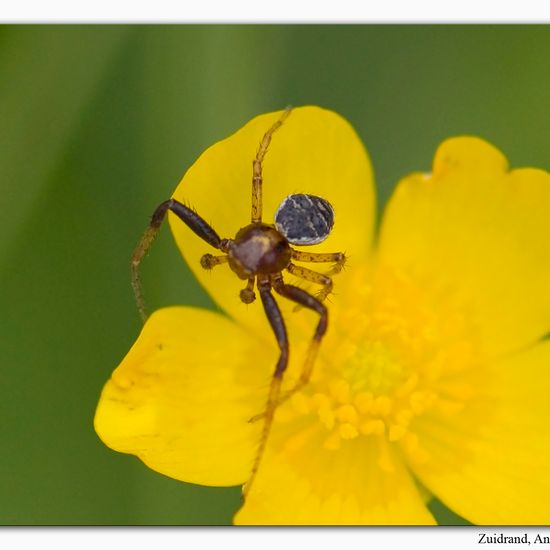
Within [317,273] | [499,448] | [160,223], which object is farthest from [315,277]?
[499,448]

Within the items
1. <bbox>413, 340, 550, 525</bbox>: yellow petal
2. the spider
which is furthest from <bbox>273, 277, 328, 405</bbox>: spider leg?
<bbox>413, 340, 550, 525</bbox>: yellow petal

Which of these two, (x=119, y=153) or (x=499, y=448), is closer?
(x=499, y=448)

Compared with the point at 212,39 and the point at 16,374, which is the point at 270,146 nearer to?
the point at 212,39
